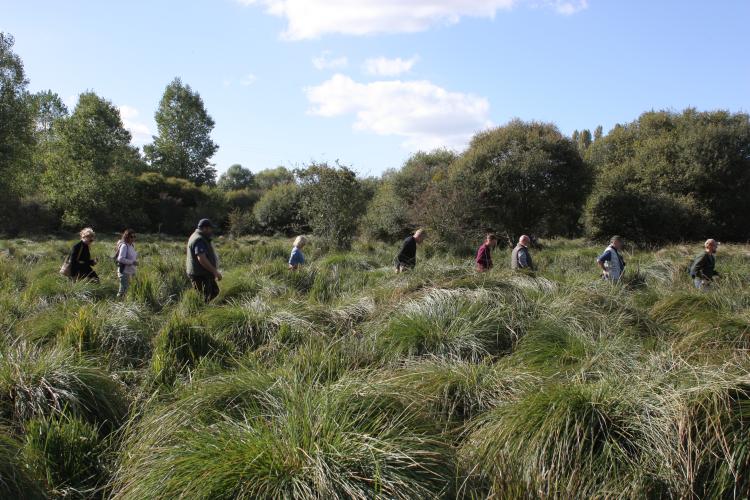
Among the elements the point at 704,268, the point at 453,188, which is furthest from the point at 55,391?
the point at 453,188

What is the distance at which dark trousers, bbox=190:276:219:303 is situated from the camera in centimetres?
823

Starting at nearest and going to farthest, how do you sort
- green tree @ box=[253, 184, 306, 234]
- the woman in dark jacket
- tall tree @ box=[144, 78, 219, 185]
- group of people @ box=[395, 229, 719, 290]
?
the woman in dark jacket, group of people @ box=[395, 229, 719, 290], green tree @ box=[253, 184, 306, 234], tall tree @ box=[144, 78, 219, 185]

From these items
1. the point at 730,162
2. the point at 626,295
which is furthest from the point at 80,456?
the point at 730,162

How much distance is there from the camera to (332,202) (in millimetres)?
20500

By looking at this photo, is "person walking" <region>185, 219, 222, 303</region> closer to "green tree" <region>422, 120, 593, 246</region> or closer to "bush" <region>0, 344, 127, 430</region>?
"bush" <region>0, 344, 127, 430</region>

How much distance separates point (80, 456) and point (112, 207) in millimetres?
32523

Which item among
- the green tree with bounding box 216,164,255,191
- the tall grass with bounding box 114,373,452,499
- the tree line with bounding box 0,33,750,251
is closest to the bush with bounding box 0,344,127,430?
the tall grass with bounding box 114,373,452,499

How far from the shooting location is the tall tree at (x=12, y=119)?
3023cm

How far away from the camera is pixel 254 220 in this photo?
1304 inches

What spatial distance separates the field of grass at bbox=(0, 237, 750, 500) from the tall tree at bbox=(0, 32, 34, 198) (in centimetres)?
2794

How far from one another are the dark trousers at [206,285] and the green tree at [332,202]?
11.4m

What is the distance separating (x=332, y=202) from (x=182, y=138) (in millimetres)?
39165

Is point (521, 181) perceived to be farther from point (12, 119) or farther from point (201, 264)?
point (12, 119)

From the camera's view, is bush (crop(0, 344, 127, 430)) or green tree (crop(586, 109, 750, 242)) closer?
bush (crop(0, 344, 127, 430))
